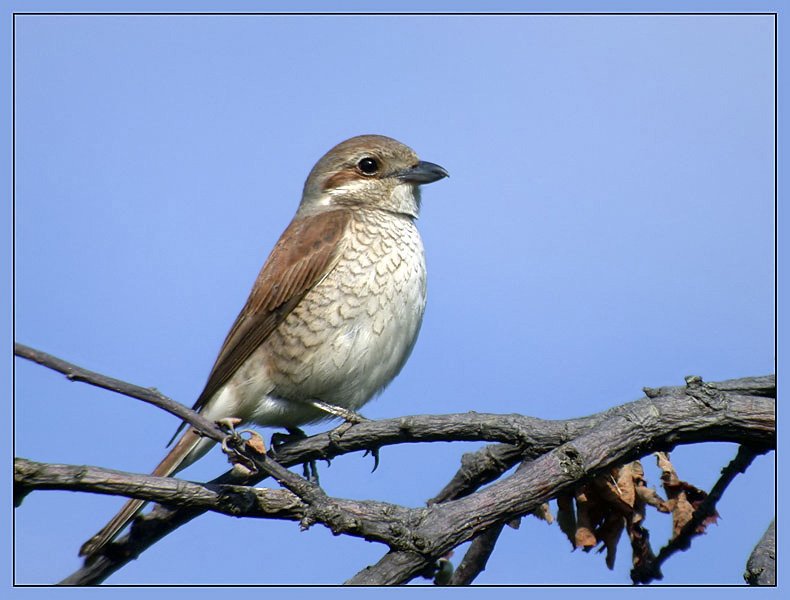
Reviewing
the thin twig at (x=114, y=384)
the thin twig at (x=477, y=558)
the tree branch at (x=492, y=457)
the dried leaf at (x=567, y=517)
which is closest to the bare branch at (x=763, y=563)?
the tree branch at (x=492, y=457)

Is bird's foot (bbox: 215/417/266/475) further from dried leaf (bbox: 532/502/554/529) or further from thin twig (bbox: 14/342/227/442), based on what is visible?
dried leaf (bbox: 532/502/554/529)

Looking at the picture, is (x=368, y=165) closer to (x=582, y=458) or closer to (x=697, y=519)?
(x=582, y=458)

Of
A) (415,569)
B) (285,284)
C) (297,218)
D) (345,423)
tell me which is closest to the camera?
(415,569)

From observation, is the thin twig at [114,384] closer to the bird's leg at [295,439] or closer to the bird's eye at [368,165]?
the bird's leg at [295,439]

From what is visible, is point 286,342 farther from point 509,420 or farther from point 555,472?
point 555,472

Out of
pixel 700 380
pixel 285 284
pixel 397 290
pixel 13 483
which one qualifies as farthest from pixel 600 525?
pixel 13 483

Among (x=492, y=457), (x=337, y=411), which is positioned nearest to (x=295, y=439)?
(x=337, y=411)
